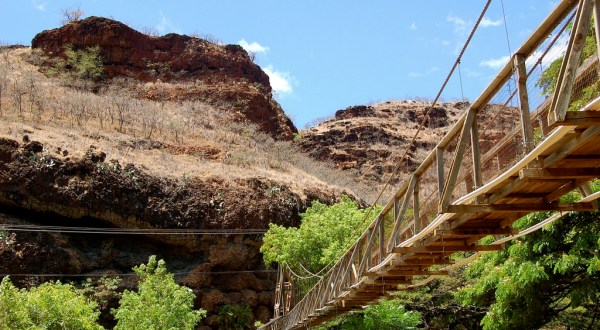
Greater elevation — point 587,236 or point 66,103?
point 66,103

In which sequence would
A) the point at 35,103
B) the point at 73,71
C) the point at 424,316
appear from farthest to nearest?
1. the point at 73,71
2. the point at 35,103
3. the point at 424,316

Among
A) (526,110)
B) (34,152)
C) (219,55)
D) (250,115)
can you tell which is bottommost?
(526,110)

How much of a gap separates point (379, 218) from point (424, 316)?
1026cm

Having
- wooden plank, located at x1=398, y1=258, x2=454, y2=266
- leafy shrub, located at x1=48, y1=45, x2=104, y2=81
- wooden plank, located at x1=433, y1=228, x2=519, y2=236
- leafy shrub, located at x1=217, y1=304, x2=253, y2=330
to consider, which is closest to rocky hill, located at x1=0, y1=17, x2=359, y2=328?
leafy shrub, located at x1=217, y1=304, x2=253, y2=330

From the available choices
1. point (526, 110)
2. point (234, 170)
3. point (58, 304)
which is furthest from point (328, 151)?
point (526, 110)

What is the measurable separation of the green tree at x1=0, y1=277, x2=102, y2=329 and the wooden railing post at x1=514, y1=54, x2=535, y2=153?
11.1 meters

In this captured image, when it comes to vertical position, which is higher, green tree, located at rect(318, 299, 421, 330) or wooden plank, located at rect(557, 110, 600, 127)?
wooden plank, located at rect(557, 110, 600, 127)

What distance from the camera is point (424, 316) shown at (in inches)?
655

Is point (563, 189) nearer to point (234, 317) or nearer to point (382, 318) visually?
point (382, 318)

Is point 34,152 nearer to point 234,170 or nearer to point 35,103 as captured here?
point 234,170

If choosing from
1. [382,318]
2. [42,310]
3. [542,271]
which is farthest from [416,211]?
[42,310]

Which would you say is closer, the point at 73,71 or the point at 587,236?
the point at 587,236

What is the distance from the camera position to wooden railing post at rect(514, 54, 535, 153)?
3686 mm

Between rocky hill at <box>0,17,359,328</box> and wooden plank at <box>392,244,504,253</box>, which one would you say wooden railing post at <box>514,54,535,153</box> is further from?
rocky hill at <box>0,17,359,328</box>
